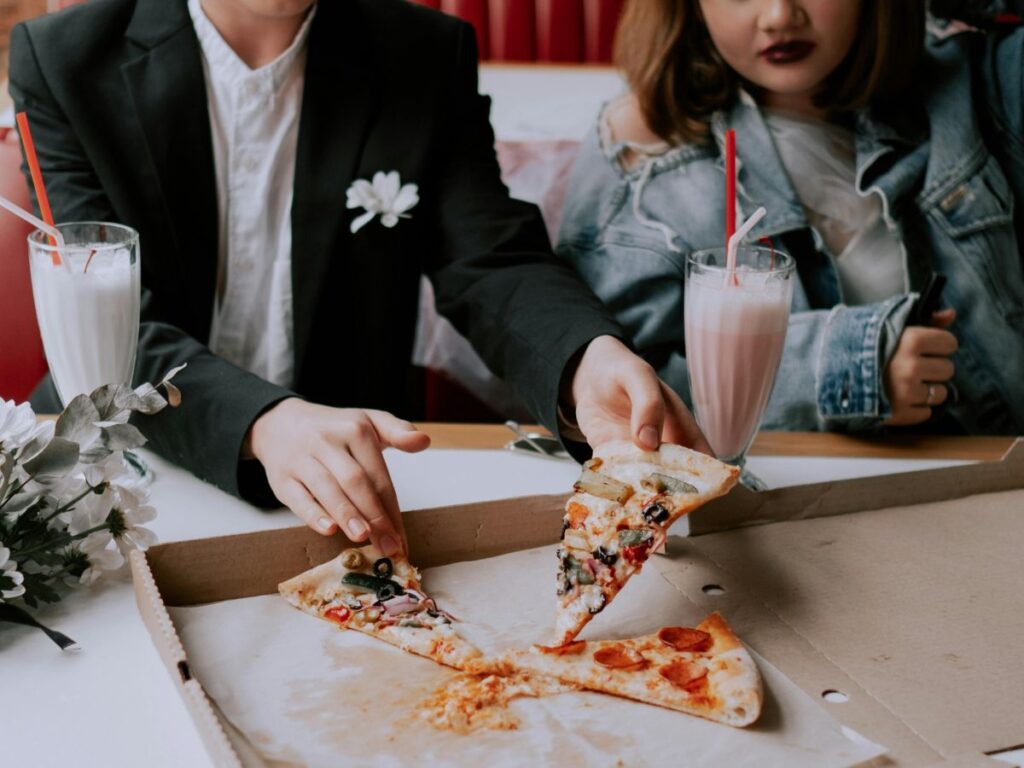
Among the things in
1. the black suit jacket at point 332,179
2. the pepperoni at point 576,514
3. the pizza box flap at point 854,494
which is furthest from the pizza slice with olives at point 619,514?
the black suit jacket at point 332,179

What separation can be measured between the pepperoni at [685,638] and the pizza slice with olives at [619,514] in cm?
6

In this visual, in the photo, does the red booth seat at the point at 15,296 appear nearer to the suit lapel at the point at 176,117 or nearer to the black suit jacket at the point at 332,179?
the black suit jacket at the point at 332,179

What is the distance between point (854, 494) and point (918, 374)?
1.20 ft

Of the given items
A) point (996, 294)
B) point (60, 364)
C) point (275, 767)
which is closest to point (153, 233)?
point (60, 364)

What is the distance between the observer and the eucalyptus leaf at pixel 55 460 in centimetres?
96

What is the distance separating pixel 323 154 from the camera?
162 centimetres

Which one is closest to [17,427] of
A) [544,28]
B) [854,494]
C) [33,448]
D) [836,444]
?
[33,448]

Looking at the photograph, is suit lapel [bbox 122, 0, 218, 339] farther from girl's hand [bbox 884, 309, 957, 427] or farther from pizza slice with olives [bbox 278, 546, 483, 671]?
girl's hand [bbox 884, 309, 957, 427]

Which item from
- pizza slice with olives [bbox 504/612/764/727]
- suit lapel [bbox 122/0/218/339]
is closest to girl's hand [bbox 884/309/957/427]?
pizza slice with olives [bbox 504/612/764/727]

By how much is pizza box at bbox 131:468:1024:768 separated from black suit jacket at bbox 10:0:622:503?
324 mm

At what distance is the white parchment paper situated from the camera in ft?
2.70

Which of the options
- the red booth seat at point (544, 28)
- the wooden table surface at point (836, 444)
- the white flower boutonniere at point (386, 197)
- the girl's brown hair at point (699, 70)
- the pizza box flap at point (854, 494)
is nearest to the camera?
the pizza box flap at point (854, 494)

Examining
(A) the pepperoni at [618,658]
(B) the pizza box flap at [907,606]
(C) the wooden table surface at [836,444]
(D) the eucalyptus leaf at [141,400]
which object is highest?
(D) the eucalyptus leaf at [141,400]

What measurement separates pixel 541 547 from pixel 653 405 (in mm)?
184
